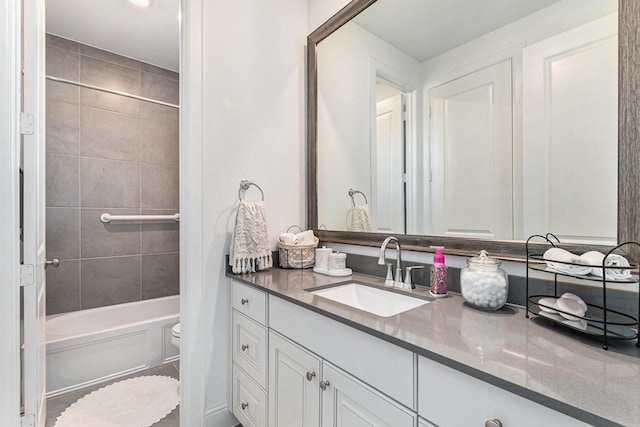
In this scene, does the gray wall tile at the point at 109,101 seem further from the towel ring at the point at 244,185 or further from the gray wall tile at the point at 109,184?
the towel ring at the point at 244,185

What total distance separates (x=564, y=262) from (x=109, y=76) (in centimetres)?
316

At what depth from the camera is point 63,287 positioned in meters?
2.25

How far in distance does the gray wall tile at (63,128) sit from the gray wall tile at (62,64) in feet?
0.70

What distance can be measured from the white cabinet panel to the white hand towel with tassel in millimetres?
385

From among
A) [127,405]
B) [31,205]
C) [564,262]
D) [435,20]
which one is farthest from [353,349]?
[127,405]

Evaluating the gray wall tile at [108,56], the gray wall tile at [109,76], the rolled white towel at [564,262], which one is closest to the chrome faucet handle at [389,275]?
the rolled white towel at [564,262]

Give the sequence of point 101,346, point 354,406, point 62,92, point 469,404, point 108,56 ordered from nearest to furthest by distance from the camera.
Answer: point 469,404 < point 354,406 < point 101,346 < point 62,92 < point 108,56

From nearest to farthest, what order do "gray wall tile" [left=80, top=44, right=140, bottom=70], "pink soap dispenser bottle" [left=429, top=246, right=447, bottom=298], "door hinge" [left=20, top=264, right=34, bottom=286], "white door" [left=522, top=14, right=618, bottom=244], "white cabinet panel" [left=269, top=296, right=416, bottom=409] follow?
1. "white cabinet panel" [left=269, top=296, right=416, bottom=409]
2. "white door" [left=522, top=14, right=618, bottom=244]
3. "pink soap dispenser bottle" [left=429, top=246, right=447, bottom=298]
4. "door hinge" [left=20, top=264, right=34, bottom=286]
5. "gray wall tile" [left=80, top=44, right=140, bottom=70]

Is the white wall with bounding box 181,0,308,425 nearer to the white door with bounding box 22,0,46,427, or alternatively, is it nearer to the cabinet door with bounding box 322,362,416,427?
the white door with bounding box 22,0,46,427

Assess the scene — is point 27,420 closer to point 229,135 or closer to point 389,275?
point 229,135

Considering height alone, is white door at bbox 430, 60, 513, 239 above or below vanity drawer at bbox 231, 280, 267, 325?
above

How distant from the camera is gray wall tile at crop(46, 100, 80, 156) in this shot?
2.20m

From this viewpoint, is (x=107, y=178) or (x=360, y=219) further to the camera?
(x=107, y=178)

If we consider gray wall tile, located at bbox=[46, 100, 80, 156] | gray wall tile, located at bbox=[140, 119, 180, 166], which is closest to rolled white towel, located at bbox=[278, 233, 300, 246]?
gray wall tile, located at bbox=[140, 119, 180, 166]
